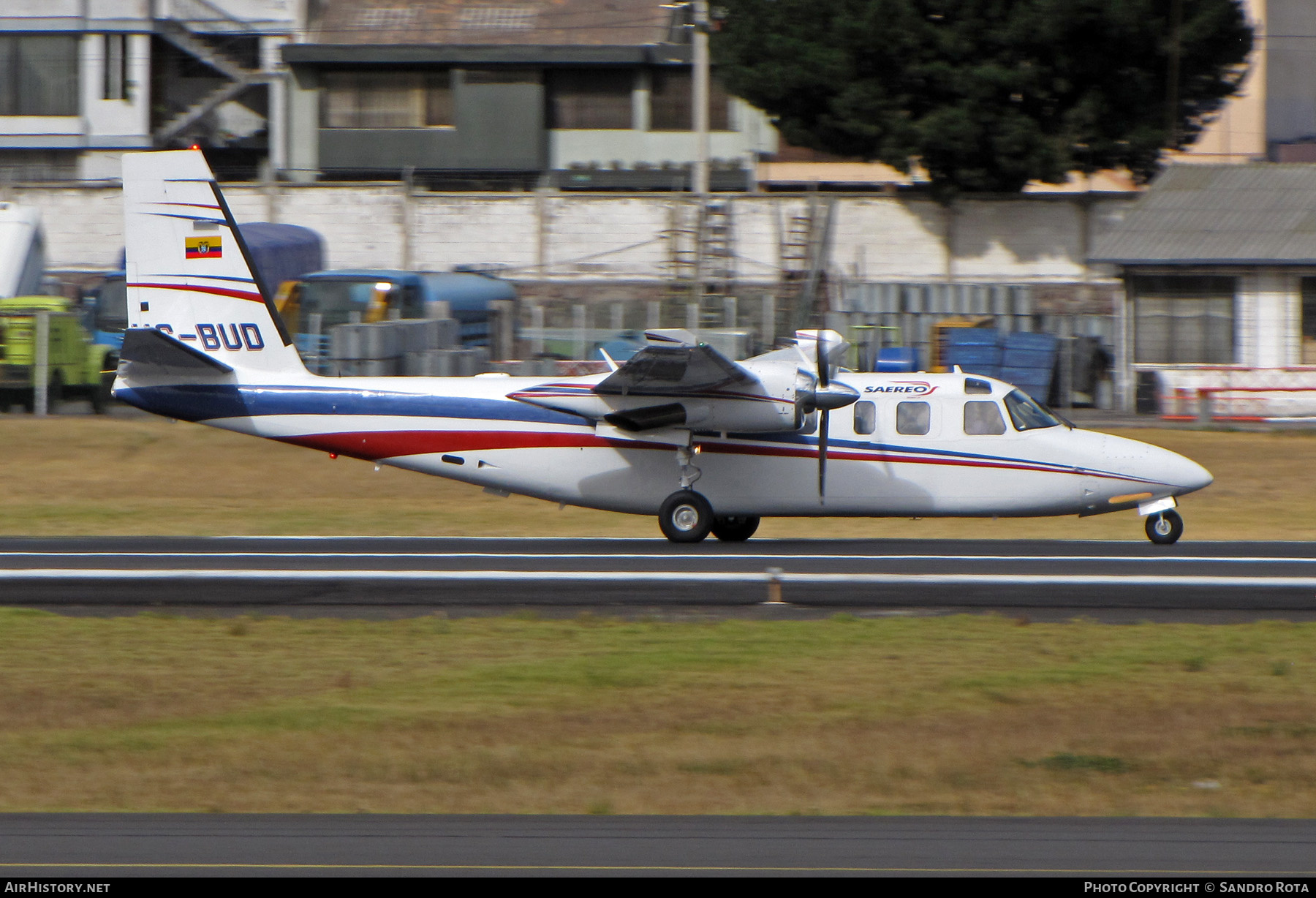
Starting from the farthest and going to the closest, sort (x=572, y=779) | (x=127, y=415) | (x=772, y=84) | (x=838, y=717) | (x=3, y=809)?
(x=772, y=84)
(x=127, y=415)
(x=838, y=717)
(x=572, y=779)
(x=3, y=809)

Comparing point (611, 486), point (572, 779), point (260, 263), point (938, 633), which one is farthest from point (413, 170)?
point (572, 779)

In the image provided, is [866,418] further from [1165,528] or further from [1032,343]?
[1032,343]

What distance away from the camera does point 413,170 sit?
52.8 metres

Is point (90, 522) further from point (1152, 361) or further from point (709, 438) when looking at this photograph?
point (1152, 361)

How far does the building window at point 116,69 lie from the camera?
52.8 m

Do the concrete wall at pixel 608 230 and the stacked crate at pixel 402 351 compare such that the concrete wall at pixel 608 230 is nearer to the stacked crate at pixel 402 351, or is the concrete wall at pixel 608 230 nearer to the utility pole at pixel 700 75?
the utility pole at pixel 700 75

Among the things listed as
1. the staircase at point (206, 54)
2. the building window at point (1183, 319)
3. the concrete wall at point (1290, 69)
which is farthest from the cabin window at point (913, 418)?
the staircase at point (206, 54)

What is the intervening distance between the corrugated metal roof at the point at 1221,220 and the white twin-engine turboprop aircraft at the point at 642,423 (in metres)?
16.7

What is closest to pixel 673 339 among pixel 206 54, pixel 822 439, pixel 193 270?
pixel 822 439

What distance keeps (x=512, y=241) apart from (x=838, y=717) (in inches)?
1368

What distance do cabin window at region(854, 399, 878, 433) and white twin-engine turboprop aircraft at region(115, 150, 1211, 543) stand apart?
0.02 m

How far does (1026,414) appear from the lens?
1953cm

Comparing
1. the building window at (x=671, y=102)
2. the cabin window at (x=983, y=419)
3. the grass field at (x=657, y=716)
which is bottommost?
the grass field at (x=657, y=716)

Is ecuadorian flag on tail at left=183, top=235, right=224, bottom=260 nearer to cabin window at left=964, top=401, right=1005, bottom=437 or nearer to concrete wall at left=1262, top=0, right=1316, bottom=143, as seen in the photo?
cabin window at left=964, top=401, right=1005, bottom=437
